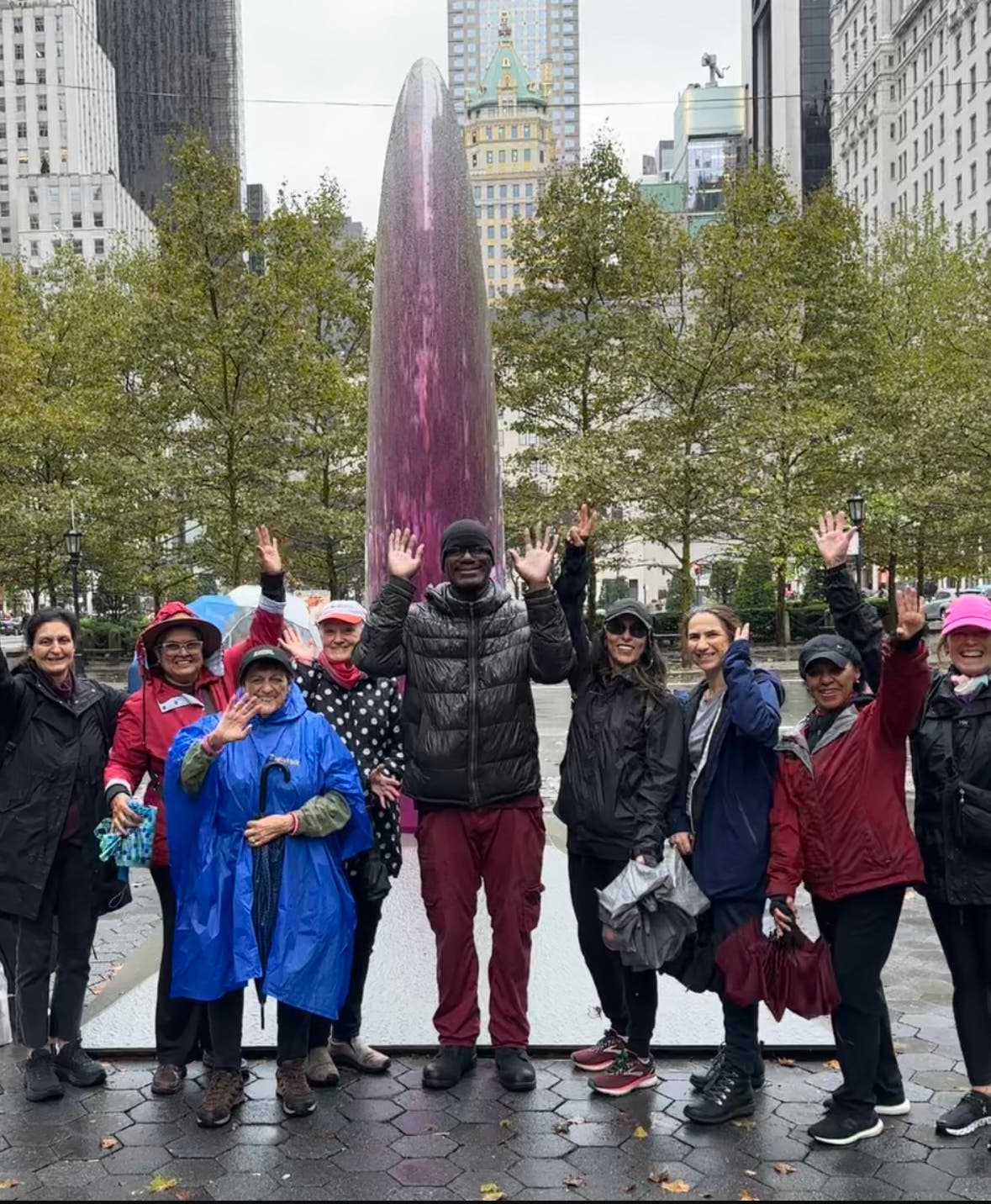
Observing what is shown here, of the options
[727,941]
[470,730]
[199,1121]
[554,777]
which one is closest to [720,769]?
[727,941]

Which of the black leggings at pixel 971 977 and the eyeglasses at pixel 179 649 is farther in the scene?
the eyeglasses at pixel 179 649

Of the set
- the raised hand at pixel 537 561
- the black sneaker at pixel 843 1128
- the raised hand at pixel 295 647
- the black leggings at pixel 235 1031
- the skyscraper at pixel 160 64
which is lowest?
the black sneaker at pixel 843 1128

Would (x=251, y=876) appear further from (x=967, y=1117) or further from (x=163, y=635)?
(x=967, y=1117)

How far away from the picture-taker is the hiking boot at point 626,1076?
4.32m

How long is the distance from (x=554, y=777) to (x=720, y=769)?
8491mm

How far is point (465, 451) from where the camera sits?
794 cm

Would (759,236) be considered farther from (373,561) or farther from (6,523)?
(373,561)

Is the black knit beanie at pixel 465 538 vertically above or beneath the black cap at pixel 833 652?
above

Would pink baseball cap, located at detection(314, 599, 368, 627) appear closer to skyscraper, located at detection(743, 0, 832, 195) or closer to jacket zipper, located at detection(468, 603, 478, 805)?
jacket zipper, located at detection(468, 603, 478, 805)

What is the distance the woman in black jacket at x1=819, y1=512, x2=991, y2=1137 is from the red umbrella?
476 mm

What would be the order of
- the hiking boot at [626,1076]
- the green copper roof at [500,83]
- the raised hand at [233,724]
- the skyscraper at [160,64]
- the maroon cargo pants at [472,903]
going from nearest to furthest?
the raised hand at [233,724] < the hiking boot at [626,1076] < the maroon cargo pants at [472,903] < the skyscraper at [160,64] < the green copper roof at [500,83]

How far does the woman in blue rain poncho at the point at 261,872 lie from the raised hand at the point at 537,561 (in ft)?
3.11

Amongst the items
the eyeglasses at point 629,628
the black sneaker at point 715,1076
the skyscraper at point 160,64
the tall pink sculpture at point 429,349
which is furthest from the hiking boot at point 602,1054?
the skyscraper at point 160,64

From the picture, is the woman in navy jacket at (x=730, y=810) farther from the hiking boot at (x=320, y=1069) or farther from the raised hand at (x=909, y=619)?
the hiking boot at (x=320, y=1069)
